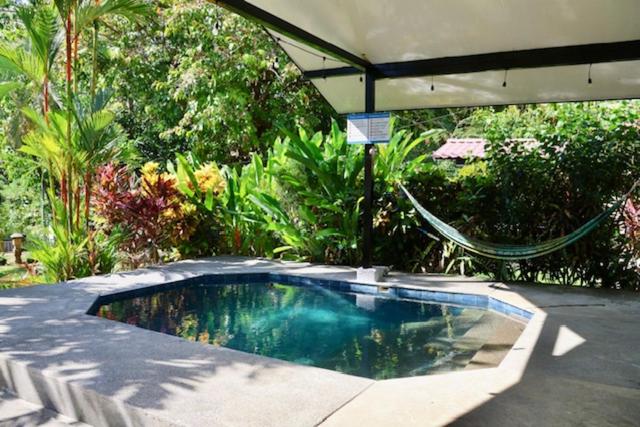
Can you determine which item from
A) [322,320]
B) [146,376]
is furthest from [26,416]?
[322,320]

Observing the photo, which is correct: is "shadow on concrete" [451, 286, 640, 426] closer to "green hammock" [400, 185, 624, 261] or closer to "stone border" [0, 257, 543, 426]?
"stone border" [0, 257, 543, 426]

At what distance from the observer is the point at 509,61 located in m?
5.29

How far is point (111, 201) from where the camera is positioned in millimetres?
6719

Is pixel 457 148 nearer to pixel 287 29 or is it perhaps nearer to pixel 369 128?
pixel 369 128

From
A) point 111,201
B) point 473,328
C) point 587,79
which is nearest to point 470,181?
point 587,79

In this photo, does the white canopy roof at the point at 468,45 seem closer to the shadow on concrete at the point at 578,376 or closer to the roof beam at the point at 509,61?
the roof beam at the point at 509,61

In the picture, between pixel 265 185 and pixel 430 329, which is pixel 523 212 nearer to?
pixel 430 329

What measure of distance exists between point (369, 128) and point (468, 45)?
1325 millimetres

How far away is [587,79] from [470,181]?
168 centimetres

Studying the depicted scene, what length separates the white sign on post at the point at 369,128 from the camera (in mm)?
5758

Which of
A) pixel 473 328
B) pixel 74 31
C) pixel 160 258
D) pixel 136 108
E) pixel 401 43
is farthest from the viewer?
pixel 136 108

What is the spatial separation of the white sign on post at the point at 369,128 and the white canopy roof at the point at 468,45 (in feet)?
1.75

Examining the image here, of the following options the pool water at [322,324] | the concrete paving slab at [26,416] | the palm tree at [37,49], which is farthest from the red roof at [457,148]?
the concrete paving slab at [26,416]

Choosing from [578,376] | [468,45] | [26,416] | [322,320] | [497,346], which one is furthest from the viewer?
[468,45]
